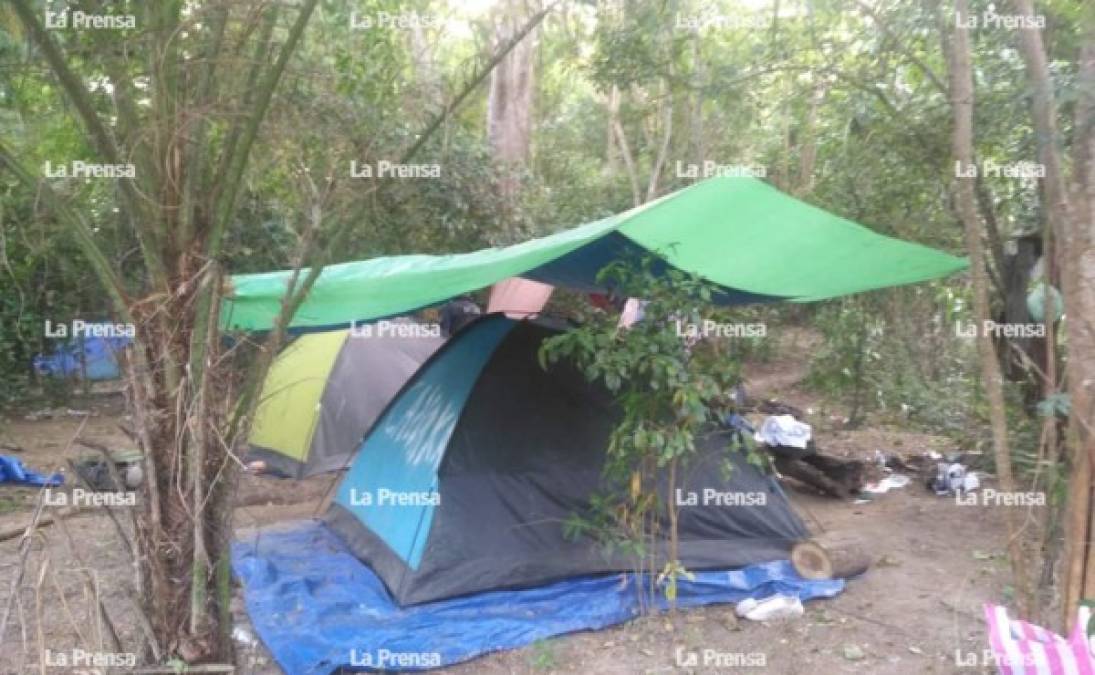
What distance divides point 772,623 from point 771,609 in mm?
65

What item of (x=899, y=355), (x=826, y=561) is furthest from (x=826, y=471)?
(x=899, y=355)

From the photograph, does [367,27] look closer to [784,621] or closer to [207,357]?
[207,357]

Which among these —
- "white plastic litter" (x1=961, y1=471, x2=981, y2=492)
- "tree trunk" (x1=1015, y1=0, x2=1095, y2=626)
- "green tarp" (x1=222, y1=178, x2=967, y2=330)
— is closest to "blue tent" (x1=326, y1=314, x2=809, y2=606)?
"green tarp" (x1=222, y1=178, x2=967, y2=330)

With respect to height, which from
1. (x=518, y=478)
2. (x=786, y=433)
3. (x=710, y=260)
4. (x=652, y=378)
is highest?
(x=710, y=260)

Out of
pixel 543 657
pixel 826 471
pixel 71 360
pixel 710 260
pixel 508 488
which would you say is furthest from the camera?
pixel 71 360

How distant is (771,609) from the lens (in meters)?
4.00

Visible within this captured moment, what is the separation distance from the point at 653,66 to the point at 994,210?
2.26 metres

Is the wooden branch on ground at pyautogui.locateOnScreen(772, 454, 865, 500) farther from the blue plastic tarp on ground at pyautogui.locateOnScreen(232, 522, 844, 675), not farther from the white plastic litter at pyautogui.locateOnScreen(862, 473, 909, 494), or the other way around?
the blue plastic tarp on ground at pyautogui.locateOnScreen(232, 522, 844, 675)

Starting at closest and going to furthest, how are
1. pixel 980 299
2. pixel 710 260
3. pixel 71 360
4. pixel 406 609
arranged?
pixel 980 299, pixel 710 260, pixel 406 609, pixel 71 360

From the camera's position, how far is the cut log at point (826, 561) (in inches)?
172

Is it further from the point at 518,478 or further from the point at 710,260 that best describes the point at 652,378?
the point at 518,478

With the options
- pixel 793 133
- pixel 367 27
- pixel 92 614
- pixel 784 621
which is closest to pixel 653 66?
pixel 367 27

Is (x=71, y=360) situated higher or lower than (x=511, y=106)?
lower

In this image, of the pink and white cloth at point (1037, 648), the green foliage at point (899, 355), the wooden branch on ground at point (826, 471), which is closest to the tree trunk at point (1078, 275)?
the pink and white cloth at point (1037, 648)
